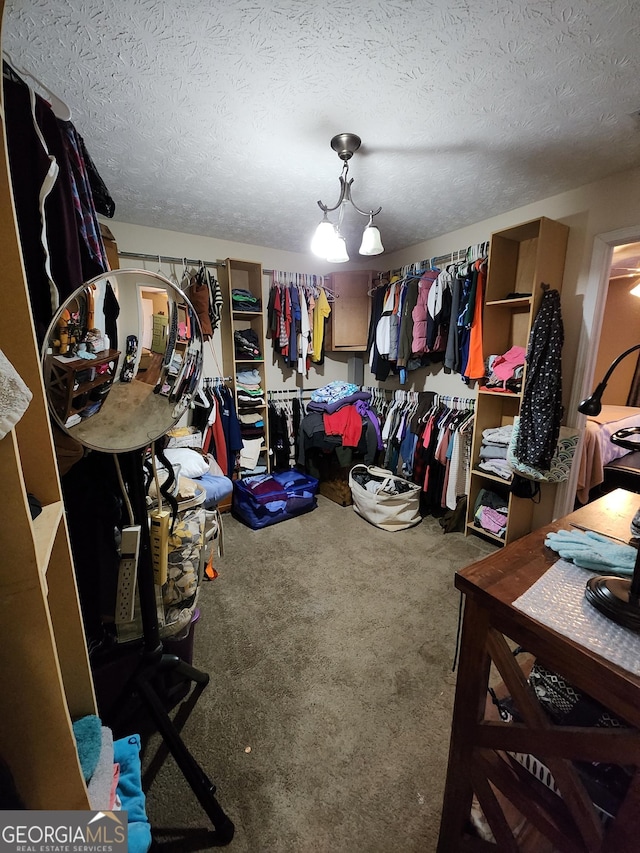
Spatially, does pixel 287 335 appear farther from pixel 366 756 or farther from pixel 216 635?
pixel 366 756

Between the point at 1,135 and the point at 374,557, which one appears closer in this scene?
the point at 1,135

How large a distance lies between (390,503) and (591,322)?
1.87 m

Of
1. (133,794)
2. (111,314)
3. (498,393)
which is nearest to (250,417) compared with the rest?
(498,393)

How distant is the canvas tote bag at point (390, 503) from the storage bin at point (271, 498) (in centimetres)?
46

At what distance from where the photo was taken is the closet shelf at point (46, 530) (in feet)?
1.62

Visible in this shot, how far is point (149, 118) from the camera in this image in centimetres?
147

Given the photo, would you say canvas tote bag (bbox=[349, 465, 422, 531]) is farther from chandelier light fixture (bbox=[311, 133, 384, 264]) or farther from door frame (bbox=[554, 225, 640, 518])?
chandelier light fixture (bbox=[311, 133, 384, 264])

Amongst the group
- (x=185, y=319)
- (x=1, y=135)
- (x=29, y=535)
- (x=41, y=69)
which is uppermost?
(x=41, y=69)

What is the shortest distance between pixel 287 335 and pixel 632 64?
8.46 feet

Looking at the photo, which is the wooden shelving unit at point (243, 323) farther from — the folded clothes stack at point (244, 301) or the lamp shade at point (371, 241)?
the lamp shade at point (371, 241)

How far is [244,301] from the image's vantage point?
3012 mm

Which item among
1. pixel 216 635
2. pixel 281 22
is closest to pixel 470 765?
pixel 216 635

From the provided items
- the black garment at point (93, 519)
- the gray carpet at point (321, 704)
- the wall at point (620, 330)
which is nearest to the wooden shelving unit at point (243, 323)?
the gray carpet at point (321, 704)

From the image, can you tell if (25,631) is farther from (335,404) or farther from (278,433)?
(278,433)
